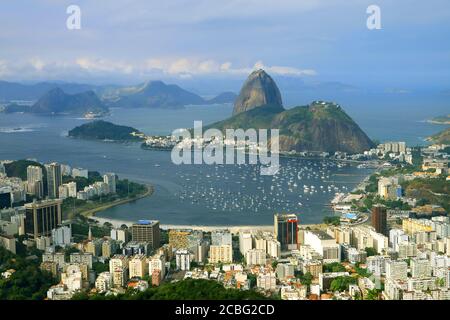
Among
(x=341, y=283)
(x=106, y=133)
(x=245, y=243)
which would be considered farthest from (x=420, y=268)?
(x=106, y=133)

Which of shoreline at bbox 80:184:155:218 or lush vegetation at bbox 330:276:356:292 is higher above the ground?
shoreline at bbox 80:184:155:218

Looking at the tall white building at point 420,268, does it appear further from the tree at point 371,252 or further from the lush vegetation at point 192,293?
the lush vegetation at point 192,293

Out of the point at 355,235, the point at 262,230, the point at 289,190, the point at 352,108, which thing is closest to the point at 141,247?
the point at 262,230

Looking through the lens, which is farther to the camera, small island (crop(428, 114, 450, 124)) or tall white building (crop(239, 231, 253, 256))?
small island (crop(428, 114, 450, 124))

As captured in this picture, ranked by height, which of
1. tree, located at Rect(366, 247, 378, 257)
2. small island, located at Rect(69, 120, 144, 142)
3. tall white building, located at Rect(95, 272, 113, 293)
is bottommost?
tree, located at Rect(366, 247, 378, 257)

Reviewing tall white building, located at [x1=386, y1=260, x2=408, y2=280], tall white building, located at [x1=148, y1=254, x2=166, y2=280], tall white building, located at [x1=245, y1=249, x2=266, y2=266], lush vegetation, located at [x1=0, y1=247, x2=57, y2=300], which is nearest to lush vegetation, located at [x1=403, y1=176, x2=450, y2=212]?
tall white building, located at [x1=386, y1=260, x2=408, y2=280]

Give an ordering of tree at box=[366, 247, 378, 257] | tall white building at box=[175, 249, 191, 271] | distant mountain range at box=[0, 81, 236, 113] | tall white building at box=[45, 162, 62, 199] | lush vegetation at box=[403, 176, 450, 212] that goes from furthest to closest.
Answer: distant mountain range at box=[0, 81, 236, 113], tall white building at box=[45, 162, 62, 199], lush vegetation at box=[403, 176, 450, 212], tree at box=[366, 247, 378, 257], tall white building at box=[175, 249, 191, 271]

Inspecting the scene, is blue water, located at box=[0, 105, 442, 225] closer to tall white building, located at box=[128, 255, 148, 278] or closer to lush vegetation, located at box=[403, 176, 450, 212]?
lush vegetation, located at box=[403, 176, 450, 212]
